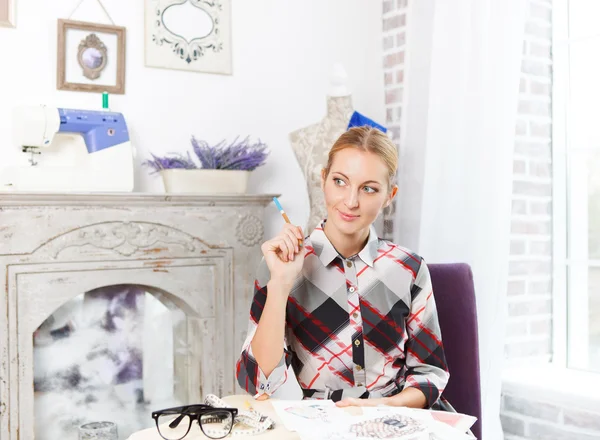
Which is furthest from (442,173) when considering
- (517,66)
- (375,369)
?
(375,369)

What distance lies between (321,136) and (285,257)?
1.12 m

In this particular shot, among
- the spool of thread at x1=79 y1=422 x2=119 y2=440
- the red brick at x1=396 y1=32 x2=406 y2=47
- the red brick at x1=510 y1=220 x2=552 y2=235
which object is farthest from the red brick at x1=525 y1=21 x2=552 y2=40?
the spool of thread at x1=79 y1=422 x2=119 y2=440

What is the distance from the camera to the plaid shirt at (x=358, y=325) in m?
1.54

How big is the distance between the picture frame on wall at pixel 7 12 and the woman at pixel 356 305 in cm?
132

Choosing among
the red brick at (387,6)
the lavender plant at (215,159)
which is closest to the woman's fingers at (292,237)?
the lavender plant at (215,159)

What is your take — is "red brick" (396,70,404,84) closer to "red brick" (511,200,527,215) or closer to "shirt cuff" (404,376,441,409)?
"red brick" (511,200,527,215)

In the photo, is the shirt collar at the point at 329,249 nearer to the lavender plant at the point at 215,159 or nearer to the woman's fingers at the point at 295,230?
the woman's fingers at the point at 295,230

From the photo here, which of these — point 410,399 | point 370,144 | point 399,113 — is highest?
point 399,113

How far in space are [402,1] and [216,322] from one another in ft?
4.97

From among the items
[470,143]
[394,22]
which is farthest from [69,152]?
[394,22]

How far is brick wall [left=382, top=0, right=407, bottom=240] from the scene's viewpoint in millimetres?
2850

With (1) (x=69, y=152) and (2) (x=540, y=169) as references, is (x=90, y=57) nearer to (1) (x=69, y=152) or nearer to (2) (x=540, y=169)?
(1) (x=69, y=152)

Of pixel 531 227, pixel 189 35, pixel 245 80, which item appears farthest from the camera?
pixel 245 80

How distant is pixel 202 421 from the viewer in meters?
1.17
